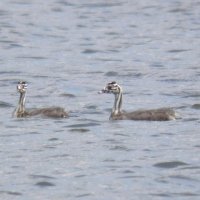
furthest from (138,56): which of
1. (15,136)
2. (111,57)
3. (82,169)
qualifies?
(82,169)

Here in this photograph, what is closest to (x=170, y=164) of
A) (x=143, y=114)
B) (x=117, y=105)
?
(x=143, y=114)

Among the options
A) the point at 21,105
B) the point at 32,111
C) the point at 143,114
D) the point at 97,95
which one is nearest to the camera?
the point at 143,114

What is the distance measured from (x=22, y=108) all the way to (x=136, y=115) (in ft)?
7.45

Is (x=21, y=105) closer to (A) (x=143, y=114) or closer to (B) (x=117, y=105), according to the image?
(B) (x=117, y=105)

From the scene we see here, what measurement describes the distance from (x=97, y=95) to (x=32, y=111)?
309 centimetres

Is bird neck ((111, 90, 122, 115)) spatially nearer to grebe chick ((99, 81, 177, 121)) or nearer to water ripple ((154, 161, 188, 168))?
grebe chick ((99, 81, 177, 121))

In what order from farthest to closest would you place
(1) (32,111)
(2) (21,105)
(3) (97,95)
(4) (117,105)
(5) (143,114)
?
(3) (97,95) → (2) (21,105) → (1) (32,111) → (4) (117,105) → (5) (143,114)

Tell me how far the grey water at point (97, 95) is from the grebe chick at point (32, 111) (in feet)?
0.46

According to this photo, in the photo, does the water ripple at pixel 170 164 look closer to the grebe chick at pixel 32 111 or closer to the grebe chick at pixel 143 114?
the grebe chick at pixel 143 114

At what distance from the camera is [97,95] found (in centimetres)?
2716

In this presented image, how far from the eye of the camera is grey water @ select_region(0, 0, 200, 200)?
18922mm

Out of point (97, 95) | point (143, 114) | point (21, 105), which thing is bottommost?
point (97, 95)

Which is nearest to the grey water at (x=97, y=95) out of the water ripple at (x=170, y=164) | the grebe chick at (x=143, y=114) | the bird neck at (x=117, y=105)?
the water ripple at (x=170, y=164)

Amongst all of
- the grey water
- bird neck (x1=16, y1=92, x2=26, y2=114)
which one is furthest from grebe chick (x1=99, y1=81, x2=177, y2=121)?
bird neck (x1=16, y1=92, x2=26, y2=114)
